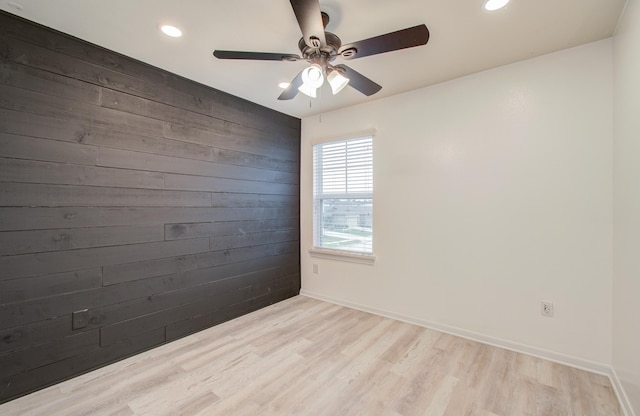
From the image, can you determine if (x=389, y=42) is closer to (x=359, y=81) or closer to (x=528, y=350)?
(x=359, y=81)

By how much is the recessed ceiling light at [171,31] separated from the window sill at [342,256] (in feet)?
8.65

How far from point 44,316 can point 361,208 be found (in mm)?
2872

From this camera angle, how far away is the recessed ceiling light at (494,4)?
1653 mm

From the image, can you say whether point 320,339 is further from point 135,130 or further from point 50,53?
point 50,53

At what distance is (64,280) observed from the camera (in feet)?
6.43

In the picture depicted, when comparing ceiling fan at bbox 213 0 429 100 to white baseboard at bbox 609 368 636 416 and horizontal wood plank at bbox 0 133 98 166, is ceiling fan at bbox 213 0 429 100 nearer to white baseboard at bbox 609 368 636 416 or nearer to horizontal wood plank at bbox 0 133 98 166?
horizontal wood plank at bbox 0 133 98 166

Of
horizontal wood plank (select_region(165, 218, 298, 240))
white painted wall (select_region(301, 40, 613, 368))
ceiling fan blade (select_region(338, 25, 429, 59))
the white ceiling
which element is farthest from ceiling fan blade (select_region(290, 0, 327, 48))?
horizontal wood plank (select_region(165, 218, 298, 240))

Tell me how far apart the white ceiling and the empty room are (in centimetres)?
2

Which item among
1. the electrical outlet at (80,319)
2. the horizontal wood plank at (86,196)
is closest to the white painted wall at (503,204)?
the horizontal wood plank at (86,196)

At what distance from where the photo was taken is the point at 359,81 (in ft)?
6.54

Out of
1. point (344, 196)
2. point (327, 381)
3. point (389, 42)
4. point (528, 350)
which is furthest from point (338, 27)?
point (528, 350)

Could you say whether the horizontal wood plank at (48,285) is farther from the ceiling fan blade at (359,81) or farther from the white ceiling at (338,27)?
the ceiling fan blade at (359,81)

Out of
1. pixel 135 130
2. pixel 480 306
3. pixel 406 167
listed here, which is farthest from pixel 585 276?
pixel 135 130

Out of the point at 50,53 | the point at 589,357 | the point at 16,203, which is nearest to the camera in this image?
the point at 16,203
